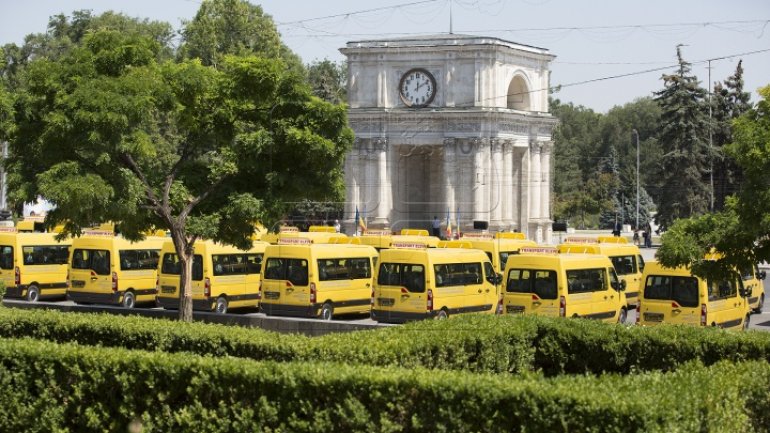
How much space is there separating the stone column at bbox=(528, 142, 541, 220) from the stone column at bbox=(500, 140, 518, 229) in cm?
191

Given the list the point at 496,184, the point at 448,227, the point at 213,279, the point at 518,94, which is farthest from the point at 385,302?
the point at 518,94

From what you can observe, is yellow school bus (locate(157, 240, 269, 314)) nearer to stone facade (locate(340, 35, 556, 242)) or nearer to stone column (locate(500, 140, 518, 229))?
stone facade (locate(340, 35, 556, 242))

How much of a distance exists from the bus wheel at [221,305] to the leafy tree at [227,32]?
45.4m

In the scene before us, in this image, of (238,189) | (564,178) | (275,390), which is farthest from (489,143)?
(275,390)

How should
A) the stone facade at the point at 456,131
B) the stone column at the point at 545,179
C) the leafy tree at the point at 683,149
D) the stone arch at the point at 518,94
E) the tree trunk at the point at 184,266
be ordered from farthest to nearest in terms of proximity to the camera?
1. the stone column at the point at 545,179
2. the stone arch at the point at 518,94
3. the stone facade at the point at 456,131
4. the leafy tree at the point at 683,149
5. the tree trunk at the point at 184,266

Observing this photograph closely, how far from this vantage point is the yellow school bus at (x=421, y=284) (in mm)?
31391

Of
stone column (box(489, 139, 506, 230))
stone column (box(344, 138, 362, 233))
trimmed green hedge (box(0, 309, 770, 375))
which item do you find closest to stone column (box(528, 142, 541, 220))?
stone column (box(489, 139, 506, 230))

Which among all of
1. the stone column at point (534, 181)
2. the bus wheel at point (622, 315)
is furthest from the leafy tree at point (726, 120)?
the stone column at point (534, 181)

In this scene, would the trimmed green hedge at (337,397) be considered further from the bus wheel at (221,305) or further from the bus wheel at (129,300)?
the bus wheel at (129,300)

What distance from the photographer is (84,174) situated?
25.6m

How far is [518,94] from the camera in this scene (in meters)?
75.1

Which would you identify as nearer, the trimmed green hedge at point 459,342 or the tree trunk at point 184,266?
the trimmed green hedge at point 459,342

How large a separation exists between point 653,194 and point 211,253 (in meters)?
67.9

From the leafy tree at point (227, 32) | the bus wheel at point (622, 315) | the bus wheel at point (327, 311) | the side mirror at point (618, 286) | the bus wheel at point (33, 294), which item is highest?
the leafy tree at point (227, 32)
